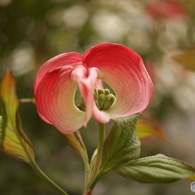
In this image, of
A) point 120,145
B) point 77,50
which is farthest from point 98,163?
point 77,50

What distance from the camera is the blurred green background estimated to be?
99 centimetres

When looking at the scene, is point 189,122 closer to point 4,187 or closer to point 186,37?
point 186,37

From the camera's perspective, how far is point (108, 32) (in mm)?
1346

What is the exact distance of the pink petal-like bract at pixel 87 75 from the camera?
0.24 meters

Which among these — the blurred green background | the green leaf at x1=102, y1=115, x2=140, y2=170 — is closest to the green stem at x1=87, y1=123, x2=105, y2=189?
the green leaf at x1=102, y1=115, x2=140, y2=170

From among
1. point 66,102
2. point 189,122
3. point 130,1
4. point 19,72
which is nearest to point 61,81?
Result: point 66,102

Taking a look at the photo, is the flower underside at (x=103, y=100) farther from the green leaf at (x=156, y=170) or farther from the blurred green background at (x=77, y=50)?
the blurred green background at (x=77, y=50)

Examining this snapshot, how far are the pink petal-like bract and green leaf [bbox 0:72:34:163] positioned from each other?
0.05ft

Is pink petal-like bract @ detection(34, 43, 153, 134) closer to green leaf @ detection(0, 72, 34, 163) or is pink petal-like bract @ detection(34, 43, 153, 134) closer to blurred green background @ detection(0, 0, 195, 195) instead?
green leaf @ detection(0, 72, 34, 163)

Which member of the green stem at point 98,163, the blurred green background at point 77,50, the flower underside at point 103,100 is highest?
the flower underside at point 103,100

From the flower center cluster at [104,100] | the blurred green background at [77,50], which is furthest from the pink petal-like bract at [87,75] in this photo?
the blurred green background at [77,50]

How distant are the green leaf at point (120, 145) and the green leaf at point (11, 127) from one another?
0.05m

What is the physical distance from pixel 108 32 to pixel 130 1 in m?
0.13

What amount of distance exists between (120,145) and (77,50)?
2.93 feet
